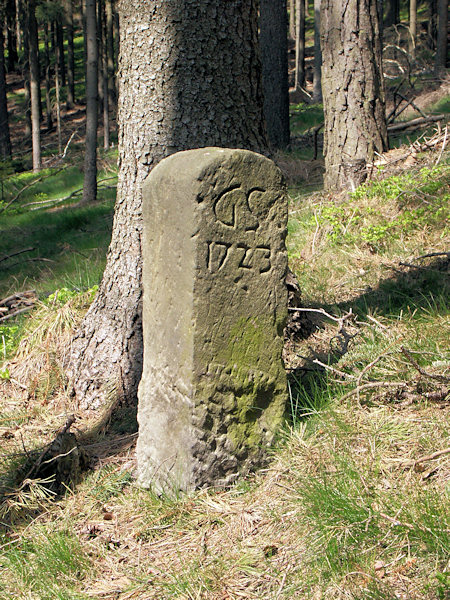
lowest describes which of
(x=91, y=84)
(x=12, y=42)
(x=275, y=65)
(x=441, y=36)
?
(x=91, y=84)

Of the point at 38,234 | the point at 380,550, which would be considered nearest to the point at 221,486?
the point at 380,550

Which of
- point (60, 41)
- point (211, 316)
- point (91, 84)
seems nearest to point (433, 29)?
point (60, 41)

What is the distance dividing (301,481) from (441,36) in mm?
16271

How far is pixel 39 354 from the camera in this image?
4.61m

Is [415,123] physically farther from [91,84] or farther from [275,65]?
[91,84]

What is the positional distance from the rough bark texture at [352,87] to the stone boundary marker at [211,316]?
12.5 feet

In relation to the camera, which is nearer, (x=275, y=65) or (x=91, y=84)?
(x=91, y=84)

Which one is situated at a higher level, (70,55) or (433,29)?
(433,29)

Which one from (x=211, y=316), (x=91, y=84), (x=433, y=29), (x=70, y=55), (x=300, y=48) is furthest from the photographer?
(x=70, y=55)

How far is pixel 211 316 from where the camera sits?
8.71 ft

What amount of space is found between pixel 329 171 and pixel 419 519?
4.97 meters

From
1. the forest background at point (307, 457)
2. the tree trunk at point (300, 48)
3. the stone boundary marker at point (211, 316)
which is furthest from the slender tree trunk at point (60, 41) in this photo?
the stone boundary marker at point (211, 316)

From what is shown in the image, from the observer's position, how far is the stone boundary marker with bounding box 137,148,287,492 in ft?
8.54

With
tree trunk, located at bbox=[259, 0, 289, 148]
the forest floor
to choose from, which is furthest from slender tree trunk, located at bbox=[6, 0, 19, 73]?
the forest floor
